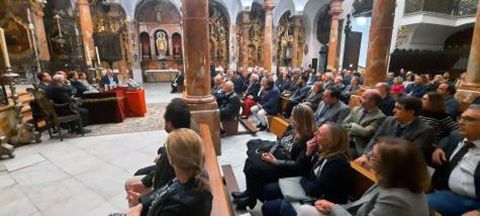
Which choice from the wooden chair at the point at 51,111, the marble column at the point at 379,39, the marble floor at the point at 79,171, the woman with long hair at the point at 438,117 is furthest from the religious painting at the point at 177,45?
the woman with long hair at the point at 438,117

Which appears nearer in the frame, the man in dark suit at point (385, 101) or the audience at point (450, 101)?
the audience at point (450, 101)

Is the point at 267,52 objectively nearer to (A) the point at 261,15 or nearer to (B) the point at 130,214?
(A) the point at 261,15

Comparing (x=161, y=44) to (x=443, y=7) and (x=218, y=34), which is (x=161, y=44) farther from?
(x=443, y=7)

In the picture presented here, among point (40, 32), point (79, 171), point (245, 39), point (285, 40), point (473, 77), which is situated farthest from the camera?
point (285, 40)

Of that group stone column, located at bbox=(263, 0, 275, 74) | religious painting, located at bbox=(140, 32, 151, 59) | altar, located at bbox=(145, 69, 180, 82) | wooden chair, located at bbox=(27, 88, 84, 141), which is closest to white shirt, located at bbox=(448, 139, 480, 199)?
wooden chair, located at bbox=(27, 88, 84, 141)

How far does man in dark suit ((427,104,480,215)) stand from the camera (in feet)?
6.07

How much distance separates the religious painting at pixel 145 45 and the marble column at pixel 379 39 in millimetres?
14980

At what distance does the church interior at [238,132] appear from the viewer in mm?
1632

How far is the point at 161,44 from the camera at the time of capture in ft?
56.7

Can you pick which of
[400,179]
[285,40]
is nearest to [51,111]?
[400,179]

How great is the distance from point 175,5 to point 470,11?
15128 millimetres

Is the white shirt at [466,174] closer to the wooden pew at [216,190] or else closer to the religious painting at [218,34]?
the wooden pew at [216,190]

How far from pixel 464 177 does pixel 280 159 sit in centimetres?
150

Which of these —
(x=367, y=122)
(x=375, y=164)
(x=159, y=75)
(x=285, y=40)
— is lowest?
(x=159, y=75)
